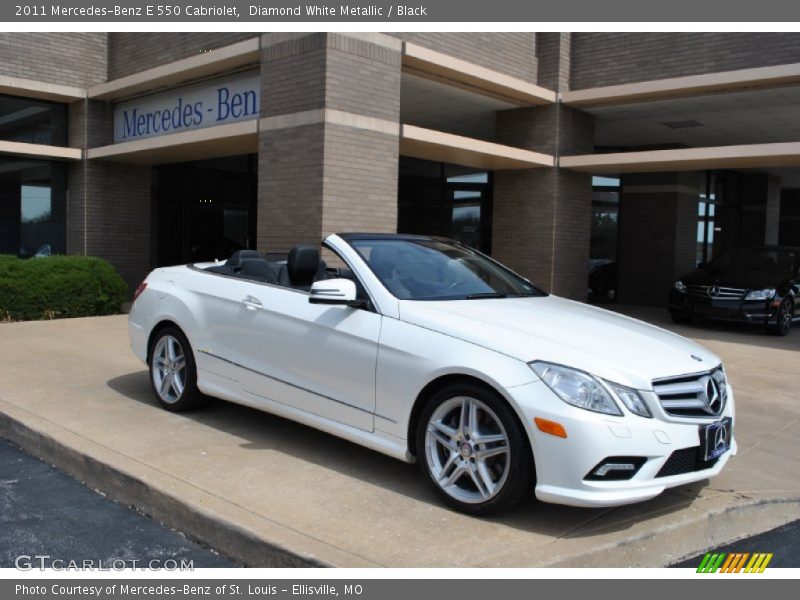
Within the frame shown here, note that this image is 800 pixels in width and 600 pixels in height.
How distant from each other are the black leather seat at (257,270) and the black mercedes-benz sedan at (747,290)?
359 inches

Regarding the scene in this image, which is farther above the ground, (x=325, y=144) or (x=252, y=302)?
(x=325, y=144)

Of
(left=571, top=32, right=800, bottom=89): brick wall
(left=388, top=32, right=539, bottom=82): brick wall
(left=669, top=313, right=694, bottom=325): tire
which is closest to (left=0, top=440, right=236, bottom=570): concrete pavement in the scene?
(left=388, top=32, right=539, bottom=82): brick wall

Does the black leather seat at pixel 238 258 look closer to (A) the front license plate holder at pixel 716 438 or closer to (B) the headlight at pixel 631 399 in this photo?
(B) the headlight at pixel 631 399

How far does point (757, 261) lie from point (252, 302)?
11.3m

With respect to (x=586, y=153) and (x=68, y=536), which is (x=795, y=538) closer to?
(x=68, y=536)

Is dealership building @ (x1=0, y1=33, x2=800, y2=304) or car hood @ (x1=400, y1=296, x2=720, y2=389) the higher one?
dealership building @ (x1=0, y1=33, x2=800, y2=304)

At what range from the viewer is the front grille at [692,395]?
13.0ft

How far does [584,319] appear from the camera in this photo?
15.6 feet

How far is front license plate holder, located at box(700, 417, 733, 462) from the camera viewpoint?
4.03 meters

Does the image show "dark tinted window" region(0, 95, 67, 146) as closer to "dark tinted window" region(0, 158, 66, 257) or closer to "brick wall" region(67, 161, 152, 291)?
"dark tinted window" region(0, 158, 66, 257)

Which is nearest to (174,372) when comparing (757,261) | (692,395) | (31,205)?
(692,395)

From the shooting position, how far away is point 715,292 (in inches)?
496

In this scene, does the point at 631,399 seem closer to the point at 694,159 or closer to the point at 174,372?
the point at 174,372

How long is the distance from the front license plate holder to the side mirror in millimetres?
2116
